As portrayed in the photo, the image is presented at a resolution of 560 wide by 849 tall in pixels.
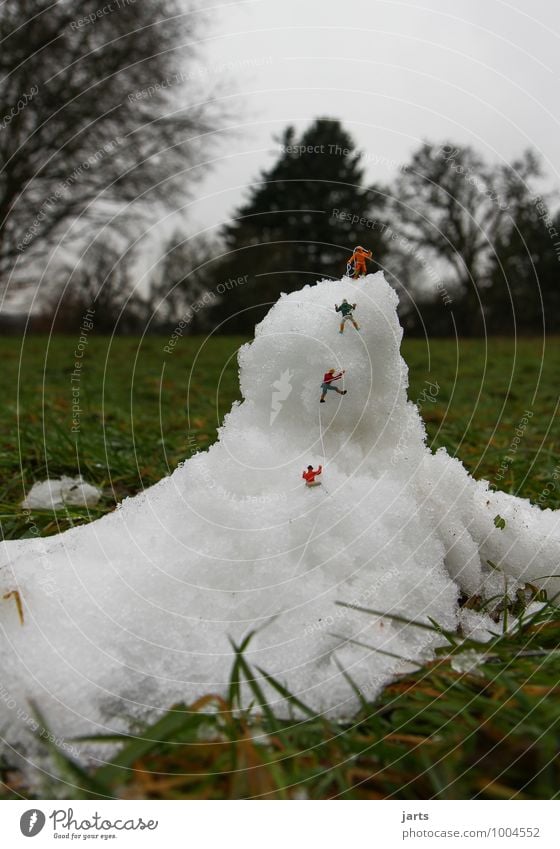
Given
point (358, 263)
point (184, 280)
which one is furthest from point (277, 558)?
point (184, 280)

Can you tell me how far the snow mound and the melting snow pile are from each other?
100 centimetres

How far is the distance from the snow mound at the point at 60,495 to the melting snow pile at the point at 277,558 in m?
1.00

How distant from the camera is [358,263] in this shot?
5.45ft

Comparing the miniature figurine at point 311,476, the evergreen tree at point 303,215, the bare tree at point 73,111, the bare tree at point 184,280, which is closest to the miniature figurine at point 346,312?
the miniature figurine at point 311,476

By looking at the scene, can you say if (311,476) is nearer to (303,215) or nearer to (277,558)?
(277,558)

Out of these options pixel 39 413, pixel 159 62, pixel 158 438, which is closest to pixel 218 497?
pixel 158 438

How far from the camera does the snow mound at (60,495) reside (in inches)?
109

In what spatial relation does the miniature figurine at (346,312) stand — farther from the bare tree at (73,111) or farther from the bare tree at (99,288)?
the bare tree at (73,111)

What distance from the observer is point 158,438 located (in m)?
4.14

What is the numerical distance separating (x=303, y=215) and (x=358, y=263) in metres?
2.14

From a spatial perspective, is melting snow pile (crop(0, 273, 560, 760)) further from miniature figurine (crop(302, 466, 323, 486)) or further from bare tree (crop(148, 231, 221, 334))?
bare tree (crop(148, 231, 221, 334))

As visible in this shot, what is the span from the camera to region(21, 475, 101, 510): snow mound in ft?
9.12

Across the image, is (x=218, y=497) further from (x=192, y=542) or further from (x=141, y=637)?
(x=141, y=637)
